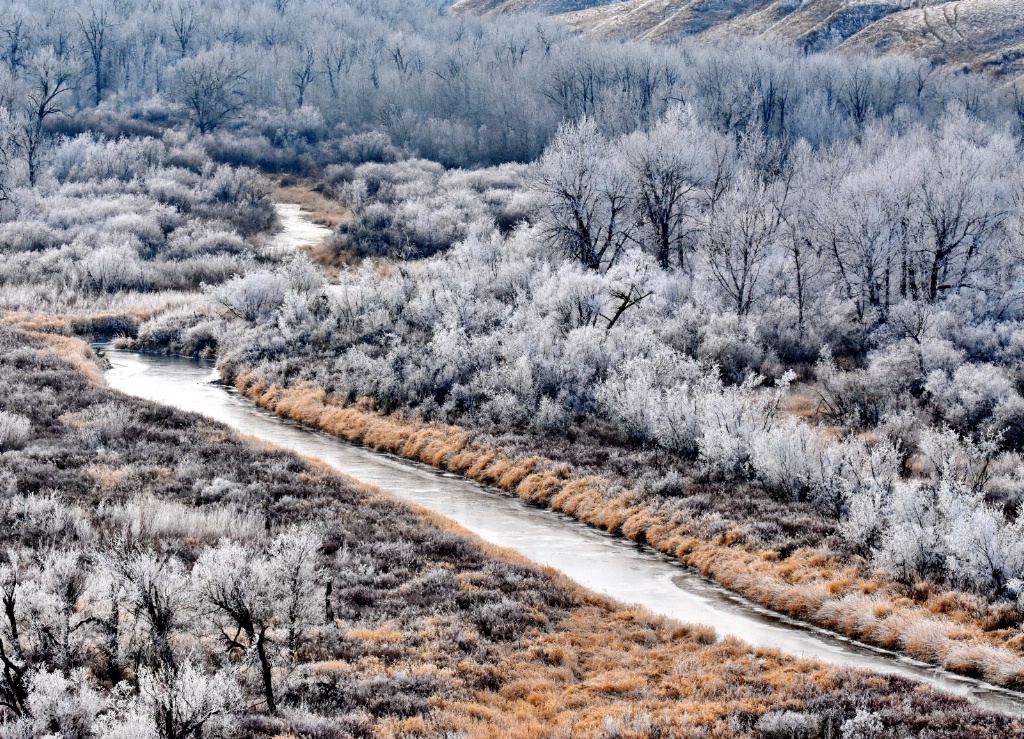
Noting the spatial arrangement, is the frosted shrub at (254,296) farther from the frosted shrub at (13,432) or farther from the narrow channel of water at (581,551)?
the frosted shrub at (13,432)

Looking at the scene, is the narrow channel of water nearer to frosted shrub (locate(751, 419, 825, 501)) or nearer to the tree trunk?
frosted shrub (locate(751, 419, 825, 501))

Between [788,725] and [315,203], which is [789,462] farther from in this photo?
[315,203]

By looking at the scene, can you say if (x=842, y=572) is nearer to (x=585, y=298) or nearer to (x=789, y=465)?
(x=789, y=465)

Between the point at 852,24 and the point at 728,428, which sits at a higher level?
the point at 852,24

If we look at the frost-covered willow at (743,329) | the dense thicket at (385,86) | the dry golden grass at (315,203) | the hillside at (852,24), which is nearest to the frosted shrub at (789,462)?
the frost-covered willow at (743,329)

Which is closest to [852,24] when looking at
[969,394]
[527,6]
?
[527,6]
